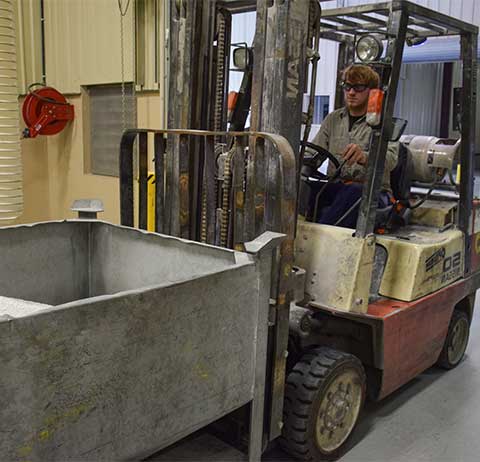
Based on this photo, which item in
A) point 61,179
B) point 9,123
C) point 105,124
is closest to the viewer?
point 9,123

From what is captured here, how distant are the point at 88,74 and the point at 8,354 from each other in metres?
5.41

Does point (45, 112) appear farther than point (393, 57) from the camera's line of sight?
Yes

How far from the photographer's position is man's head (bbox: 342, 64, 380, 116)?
11.6ft

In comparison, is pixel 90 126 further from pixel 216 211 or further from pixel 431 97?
pixel 431 97

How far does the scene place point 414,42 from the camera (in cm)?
409

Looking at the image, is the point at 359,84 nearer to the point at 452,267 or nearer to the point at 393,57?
the point at 393,57

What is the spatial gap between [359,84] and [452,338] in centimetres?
196

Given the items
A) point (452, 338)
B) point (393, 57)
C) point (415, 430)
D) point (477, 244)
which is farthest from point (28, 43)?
point (415, 430)

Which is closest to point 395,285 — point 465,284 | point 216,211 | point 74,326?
point 465,284

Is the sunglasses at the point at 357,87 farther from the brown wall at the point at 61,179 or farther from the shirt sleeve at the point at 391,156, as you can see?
the brown wall at the point at 61,179

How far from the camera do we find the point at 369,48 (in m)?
3.00

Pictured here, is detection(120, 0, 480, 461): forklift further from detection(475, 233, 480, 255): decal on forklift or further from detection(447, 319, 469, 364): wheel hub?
detection(447, 319, 469, 364): wheel hub

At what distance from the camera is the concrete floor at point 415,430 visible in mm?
2633

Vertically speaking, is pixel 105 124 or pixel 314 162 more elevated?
pixel 105 124
